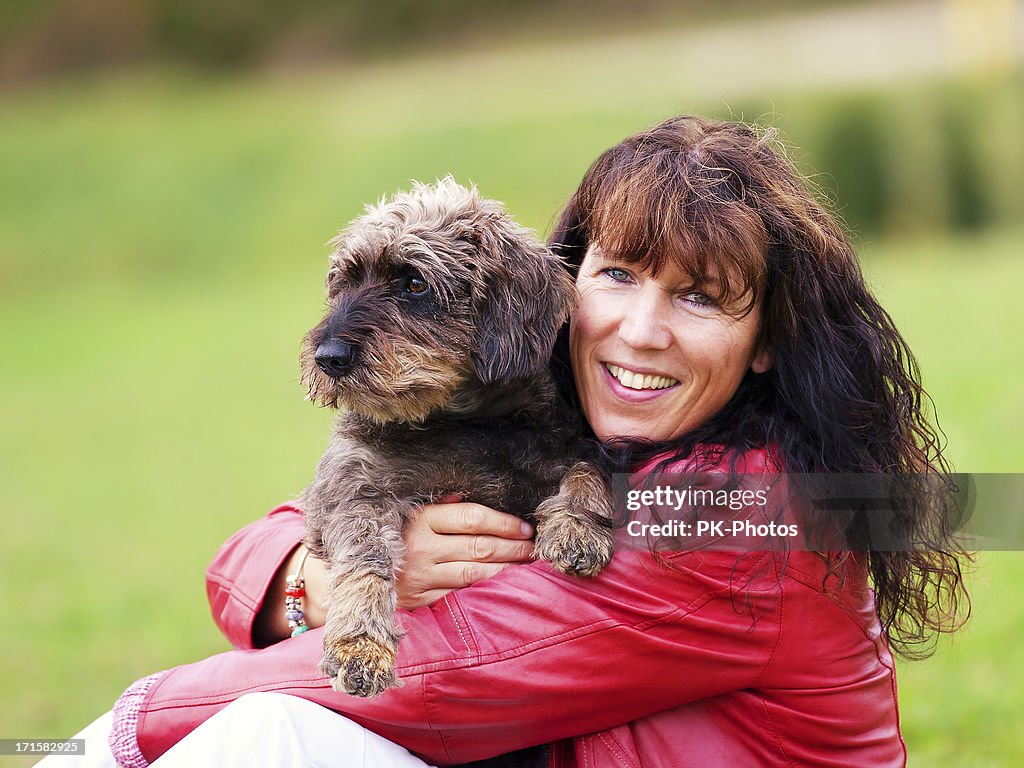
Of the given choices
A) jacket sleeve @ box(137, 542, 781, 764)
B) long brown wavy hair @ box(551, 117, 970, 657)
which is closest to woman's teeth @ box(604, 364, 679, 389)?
long brown wavy hair @ box(551, 117, 970, 657)

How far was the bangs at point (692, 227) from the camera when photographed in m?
2.95

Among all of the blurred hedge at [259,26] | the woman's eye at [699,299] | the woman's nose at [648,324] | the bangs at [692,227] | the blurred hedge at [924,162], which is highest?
the blurred hedge at [259,26]

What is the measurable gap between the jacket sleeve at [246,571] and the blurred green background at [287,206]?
1144mm

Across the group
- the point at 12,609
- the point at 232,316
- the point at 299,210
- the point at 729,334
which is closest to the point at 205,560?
the point at 12,609

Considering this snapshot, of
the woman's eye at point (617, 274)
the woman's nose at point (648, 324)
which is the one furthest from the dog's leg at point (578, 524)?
the woman's eye at point (617, 274)

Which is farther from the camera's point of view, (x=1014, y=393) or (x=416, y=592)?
(x=1014, y=393)

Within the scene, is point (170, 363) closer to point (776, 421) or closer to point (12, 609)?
point (12, 609)

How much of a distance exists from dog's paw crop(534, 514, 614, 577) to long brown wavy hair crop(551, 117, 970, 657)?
11.6 inches

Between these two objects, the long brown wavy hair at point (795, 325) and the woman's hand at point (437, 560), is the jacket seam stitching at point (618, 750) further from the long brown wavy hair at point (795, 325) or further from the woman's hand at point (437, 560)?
the long brown wavy hair at point (795, 325)

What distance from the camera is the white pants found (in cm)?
262

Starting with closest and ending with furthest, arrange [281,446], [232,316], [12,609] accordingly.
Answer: [12,609] < [281,446] < [232,316]

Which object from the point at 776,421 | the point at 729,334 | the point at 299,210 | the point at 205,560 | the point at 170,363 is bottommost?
the point at 776,421

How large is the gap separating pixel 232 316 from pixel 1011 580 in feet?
43.4

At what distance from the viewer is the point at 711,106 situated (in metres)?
18.3
